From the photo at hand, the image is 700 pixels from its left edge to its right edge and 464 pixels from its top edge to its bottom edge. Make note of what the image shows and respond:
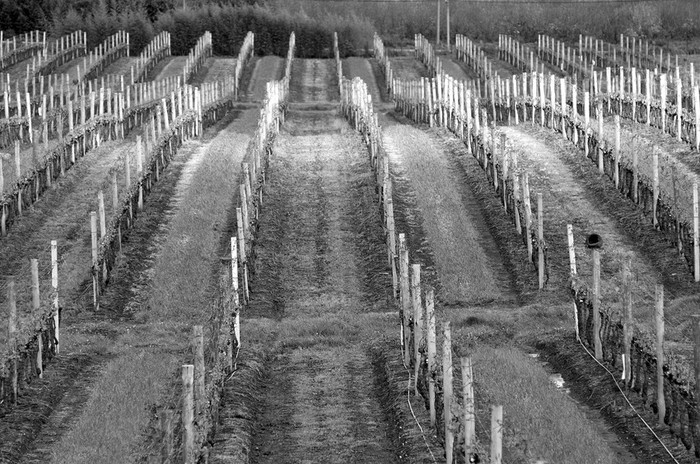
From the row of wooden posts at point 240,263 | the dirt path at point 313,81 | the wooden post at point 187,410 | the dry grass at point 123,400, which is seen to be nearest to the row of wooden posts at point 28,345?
the dry grass at point 123,400

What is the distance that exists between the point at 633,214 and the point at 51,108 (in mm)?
29560

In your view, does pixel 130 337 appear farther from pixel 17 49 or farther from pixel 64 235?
pixel 17 49

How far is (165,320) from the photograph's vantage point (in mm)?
26750

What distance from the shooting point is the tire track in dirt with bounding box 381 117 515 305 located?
28408 mm

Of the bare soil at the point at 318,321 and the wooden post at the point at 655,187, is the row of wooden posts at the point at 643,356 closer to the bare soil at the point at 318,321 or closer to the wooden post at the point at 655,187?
the bare soil at the point at 318,321

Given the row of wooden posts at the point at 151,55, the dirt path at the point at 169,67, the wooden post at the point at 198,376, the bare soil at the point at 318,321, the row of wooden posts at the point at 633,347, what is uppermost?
the row of wooden posts at the point at 151,55

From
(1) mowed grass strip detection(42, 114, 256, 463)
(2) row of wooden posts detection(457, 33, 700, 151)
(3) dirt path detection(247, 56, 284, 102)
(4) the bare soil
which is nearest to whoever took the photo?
(1) mowed grass strip detection(42, 114, 256, 463)

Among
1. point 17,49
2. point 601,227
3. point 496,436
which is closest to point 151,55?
point 17,49

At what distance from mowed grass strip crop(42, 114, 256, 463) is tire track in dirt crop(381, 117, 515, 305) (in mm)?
4606

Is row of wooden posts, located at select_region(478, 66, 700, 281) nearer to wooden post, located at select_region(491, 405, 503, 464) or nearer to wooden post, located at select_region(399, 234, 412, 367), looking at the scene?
wooden post, located at select_region(399, 234, 412, 367)

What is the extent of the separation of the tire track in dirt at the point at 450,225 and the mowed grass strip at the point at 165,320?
4606 millimetres

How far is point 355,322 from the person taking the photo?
1035 inches

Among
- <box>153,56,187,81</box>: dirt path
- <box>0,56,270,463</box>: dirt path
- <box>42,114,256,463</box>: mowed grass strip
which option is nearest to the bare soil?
<box>42,114,256,463</box>: mowed grass strip

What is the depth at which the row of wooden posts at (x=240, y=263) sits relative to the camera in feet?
54.1
